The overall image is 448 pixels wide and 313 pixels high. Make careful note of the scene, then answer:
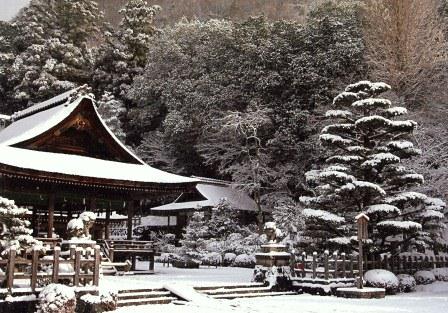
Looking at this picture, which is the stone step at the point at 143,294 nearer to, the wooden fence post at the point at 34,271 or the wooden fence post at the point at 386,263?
the wooden fence post at the point at 34,271

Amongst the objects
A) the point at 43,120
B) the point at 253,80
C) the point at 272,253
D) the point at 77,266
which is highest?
the point at 253,80

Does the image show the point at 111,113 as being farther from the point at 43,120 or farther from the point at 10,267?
the point at 10,267

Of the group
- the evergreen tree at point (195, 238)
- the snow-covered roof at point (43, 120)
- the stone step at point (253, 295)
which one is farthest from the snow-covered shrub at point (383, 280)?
the evergreen tree at point (195, 238)

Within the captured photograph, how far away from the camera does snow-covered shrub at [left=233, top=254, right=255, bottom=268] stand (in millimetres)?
27172

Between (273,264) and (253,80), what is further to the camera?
(253,80)

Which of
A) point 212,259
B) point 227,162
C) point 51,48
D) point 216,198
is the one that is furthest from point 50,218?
point 51,48

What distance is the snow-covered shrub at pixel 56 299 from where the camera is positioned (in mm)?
10203

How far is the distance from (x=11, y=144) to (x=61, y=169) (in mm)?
2588

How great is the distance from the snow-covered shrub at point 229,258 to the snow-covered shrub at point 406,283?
11.8 metres

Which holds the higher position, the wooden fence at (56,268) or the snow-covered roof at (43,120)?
the snow-covered roof at (43,120)

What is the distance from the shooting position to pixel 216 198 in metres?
33.2

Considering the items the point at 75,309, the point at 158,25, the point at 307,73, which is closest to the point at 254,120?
the point at 307,73

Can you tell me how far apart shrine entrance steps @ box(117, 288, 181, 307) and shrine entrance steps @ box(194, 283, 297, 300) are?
1290 millimetres

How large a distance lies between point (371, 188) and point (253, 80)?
1945 cm
